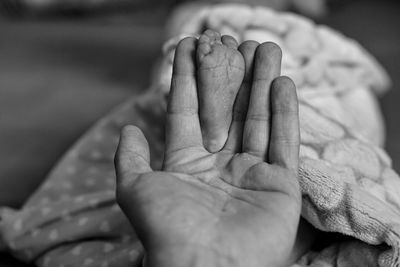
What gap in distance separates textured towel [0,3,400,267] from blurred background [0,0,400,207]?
13 cm

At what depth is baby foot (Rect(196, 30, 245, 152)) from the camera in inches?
27.0

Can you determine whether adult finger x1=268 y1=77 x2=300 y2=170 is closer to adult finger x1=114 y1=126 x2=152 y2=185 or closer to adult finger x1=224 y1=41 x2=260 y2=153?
adult finger x1=224 y1=41 x2=260 y2=153

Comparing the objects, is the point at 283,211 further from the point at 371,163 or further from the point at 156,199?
the point at 371,163

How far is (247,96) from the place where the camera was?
72 centimetres

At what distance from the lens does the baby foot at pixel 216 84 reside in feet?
2.25

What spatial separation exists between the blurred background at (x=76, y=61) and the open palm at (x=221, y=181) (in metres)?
0.50

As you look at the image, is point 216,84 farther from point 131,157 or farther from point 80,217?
point 80,217

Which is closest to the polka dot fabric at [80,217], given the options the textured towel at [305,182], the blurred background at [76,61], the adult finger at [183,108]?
the textured towel at [305,182]

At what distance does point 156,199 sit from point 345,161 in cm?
34

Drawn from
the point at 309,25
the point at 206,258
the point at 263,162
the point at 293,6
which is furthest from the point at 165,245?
the point at 293,6

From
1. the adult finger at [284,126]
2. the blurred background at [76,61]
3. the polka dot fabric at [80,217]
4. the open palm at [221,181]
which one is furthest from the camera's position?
the blurred background at [76,61]

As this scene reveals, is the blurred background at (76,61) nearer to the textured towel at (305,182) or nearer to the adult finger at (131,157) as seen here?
the textured towel at (305,182)

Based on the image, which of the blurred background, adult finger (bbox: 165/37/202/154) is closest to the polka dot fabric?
the blurred background

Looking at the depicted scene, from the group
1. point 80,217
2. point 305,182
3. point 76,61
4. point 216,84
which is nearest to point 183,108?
point 216,84
